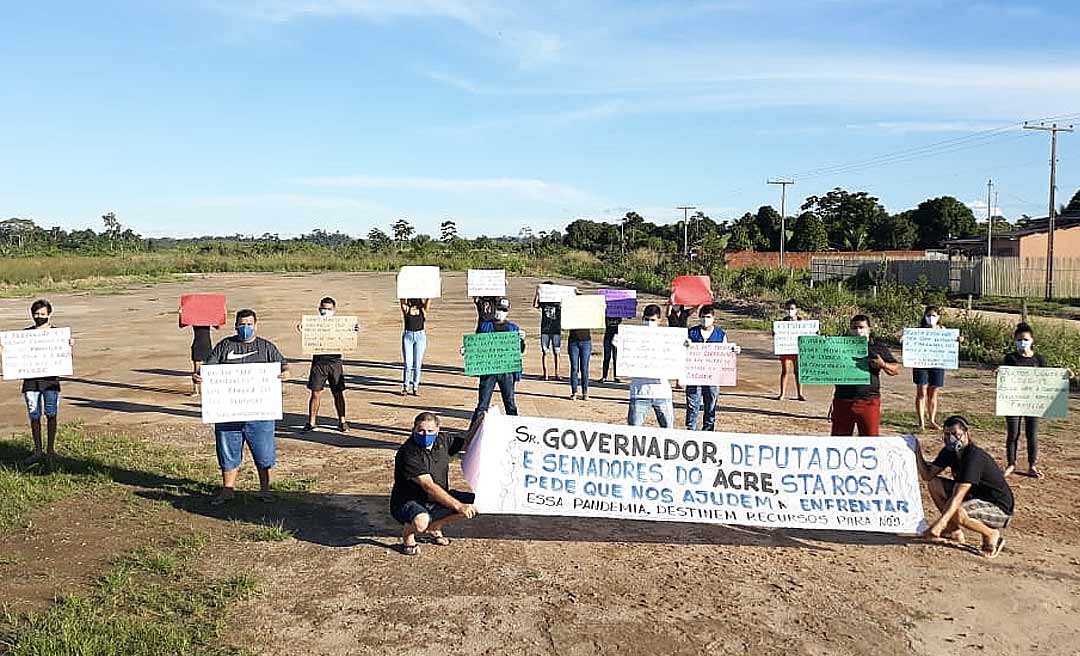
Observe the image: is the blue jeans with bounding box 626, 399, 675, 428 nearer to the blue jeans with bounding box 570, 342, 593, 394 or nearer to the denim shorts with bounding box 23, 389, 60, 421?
the blue jeans with bounding box 570, 342, 593, 394

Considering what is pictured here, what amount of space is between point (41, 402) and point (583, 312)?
24.7ft

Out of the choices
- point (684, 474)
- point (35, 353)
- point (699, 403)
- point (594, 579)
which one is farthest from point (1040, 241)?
point (35, 353)

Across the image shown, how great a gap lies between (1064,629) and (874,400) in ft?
11.6

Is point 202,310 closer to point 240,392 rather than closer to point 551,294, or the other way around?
point 551,294

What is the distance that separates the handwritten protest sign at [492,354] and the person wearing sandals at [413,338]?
3599 mm

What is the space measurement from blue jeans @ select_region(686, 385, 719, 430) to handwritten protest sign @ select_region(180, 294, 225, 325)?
24.3 ft

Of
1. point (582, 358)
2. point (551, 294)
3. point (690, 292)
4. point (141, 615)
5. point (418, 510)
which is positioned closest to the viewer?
point (141, 615)

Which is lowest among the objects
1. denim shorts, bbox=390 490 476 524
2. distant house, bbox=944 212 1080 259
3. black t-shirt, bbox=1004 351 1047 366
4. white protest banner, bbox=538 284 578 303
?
denim shorts, bbox=390 490 476 524

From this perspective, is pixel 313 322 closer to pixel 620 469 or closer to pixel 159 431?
pixel 159 431

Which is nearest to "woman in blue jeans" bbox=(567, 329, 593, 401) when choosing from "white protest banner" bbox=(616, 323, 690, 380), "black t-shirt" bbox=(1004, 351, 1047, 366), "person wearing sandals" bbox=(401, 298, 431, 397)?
"person wearing sandals" bbox=(401, 298, 431, 397)

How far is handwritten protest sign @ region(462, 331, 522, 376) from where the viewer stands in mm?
11430

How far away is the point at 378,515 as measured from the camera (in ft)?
29.5

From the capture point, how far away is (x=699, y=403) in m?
11.2

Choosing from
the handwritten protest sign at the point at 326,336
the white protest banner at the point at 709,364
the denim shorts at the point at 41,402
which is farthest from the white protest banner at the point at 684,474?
the denim shorts at the point at 41,402
